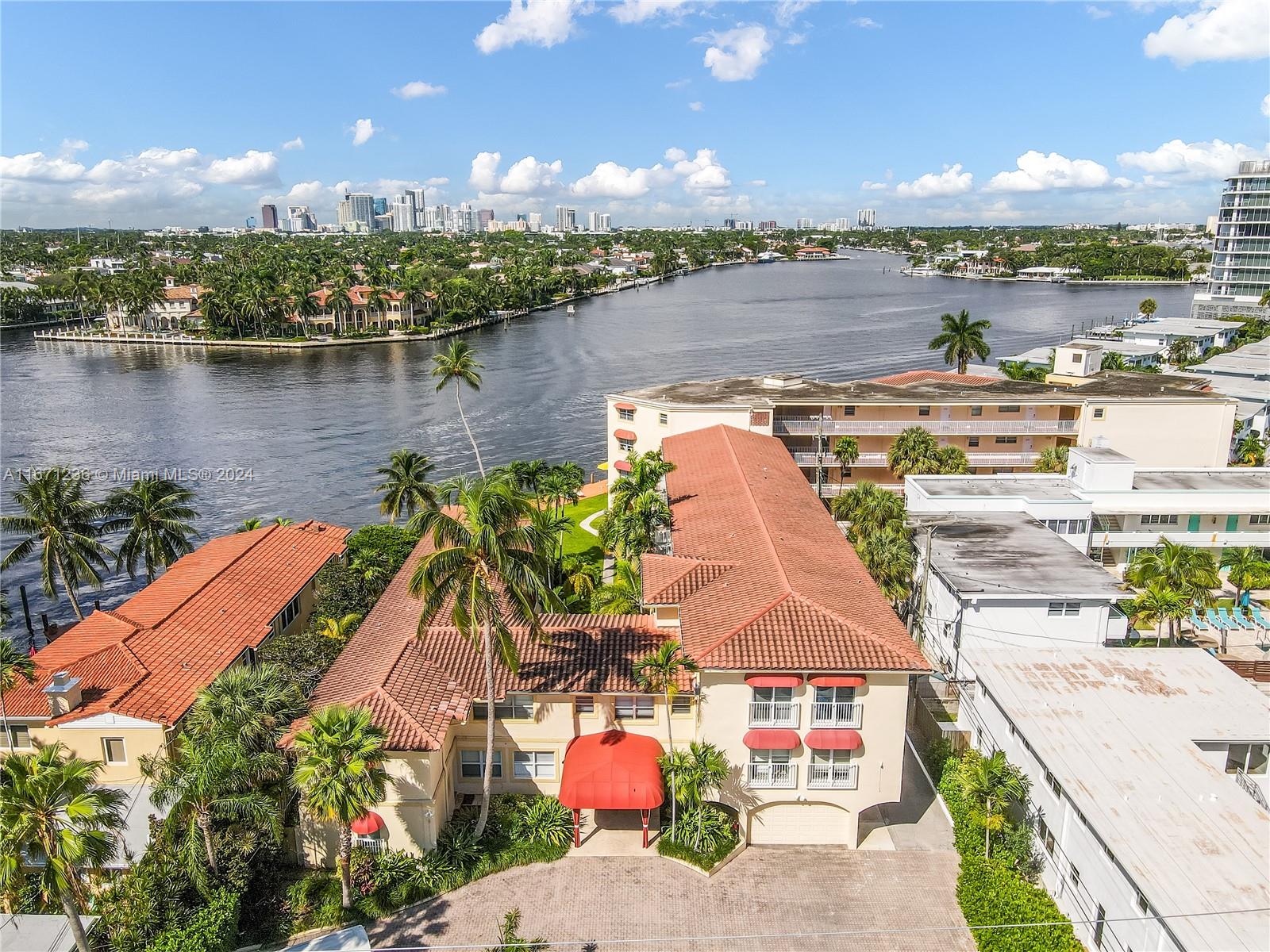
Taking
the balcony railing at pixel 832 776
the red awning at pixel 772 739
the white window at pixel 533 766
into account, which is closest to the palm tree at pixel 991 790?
the balcony railing at pixel 832 776

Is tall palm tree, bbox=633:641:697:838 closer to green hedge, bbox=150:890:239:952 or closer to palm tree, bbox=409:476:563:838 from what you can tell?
palm tree, bbox=409:476:563:838

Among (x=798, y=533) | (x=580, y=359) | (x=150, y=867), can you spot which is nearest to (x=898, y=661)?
(x=798, y=533)

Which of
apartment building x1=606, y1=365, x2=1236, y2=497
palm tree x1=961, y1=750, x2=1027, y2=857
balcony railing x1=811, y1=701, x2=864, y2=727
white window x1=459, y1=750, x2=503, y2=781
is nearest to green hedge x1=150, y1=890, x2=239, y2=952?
white window x1=459, y1=750, x2=503, y2=781

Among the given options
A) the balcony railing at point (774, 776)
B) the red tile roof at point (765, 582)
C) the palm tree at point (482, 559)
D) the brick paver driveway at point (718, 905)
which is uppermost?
the palm tree at point (482, 559)

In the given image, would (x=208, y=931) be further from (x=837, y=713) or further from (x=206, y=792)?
(x=837, y=713)

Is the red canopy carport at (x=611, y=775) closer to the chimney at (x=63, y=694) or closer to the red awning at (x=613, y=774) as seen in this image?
the red awning at (x=613, y=774)

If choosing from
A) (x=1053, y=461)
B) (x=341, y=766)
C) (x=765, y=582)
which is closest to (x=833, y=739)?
(x=765, y=582)
